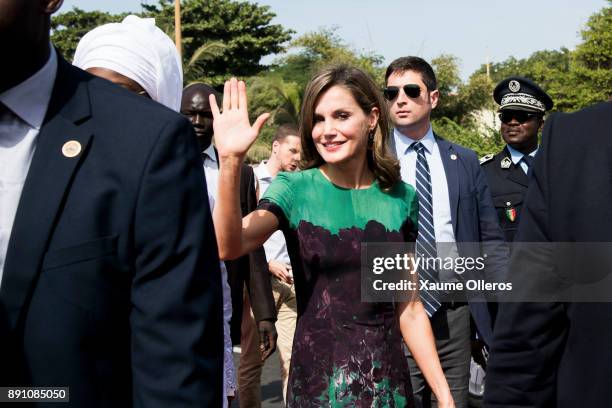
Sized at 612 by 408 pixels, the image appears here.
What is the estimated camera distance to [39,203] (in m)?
1.66

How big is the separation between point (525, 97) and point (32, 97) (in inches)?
222

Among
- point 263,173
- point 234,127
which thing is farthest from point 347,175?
point 263,173

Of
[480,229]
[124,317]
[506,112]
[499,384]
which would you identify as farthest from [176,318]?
[506,112]

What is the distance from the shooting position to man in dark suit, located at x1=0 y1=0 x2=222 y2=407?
165 centimetres

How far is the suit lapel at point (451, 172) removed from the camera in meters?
5.07

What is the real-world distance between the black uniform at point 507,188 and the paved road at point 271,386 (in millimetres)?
2379

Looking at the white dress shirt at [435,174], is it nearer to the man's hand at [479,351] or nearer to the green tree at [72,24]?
the man's hand at [479,351]

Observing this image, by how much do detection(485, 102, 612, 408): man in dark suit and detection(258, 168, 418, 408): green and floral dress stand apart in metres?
1.10

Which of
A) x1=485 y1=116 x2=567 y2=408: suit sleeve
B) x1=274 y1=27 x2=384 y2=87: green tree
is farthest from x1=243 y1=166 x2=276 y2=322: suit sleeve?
x1=274 y1=27 x2=384 y2=87: green tree

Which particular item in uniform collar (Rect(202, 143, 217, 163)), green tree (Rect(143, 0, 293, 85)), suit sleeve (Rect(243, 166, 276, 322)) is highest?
green tree (Rect(143, 0, 293, 85))

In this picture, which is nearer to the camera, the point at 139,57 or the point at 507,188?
the point at 139,57

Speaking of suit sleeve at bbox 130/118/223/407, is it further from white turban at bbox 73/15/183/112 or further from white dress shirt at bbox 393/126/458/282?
white dress shirt at bbox 393/126/458/282

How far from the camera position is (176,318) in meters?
1.70

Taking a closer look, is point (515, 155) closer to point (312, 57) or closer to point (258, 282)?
point (258, 282)
